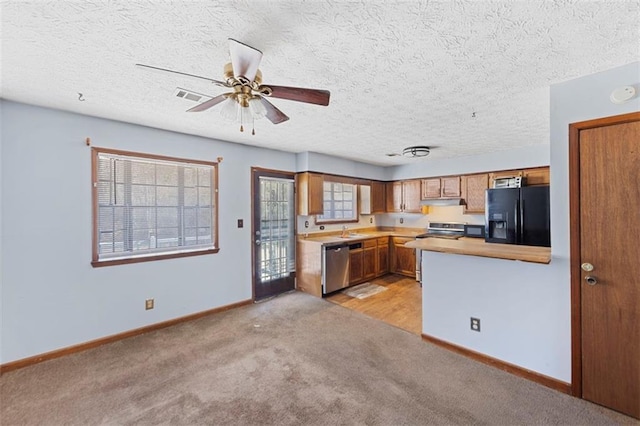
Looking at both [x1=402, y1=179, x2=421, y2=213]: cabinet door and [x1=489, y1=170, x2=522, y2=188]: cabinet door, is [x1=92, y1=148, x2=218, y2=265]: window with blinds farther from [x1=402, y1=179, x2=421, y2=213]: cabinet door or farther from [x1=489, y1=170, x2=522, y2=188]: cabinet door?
[x1=489, y1=170, x2=522, y2=188]: cabinet door

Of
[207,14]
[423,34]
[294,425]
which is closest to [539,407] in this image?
[294,425]

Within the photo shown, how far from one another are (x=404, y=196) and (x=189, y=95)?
15.5 feet

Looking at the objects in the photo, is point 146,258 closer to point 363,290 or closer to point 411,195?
point 363,290

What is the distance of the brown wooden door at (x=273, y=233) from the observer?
4.22 m

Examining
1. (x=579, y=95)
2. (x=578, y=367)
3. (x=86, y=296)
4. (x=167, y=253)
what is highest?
(x=579, y=95)

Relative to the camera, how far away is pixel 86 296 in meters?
2.79

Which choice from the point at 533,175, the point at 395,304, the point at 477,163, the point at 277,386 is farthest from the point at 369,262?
the point at 277,386

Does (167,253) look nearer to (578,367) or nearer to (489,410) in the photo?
(489,410)

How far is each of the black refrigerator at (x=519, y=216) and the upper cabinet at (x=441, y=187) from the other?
1008 mm

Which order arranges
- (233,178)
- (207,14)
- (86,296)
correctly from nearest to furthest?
1. (207,14)
2. (86,296)
3. (233,178)

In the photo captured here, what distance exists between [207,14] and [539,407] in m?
3.23

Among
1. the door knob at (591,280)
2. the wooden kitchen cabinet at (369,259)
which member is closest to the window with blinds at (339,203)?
the wooden kitchen cabinet at (369,259)

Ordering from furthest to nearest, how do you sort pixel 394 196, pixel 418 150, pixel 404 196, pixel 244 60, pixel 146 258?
pixel 394 196 < pixel 404 196 < pixel 418 150 < pixel 146 258 < pixel 244 60

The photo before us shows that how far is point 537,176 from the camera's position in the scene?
4.27m
